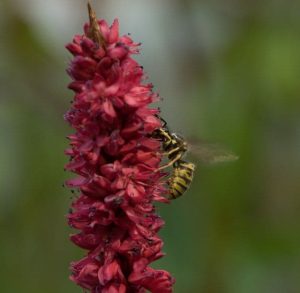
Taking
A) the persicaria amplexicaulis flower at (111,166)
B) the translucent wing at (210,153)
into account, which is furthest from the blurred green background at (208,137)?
the persicaria amplexicaulis flower at (111,166)

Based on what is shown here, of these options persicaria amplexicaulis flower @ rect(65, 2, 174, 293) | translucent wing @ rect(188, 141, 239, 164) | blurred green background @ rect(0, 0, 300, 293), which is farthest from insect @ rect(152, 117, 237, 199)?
blurred green background @ rect(0, 0, 300, 293)

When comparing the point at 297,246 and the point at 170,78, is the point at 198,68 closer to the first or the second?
the point at 170,78

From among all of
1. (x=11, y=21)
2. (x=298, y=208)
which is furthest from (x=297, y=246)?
(x=11, y=21)

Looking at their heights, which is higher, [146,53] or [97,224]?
[146,53]

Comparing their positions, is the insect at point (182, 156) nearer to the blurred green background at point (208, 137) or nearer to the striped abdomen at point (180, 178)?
the striped abdomen at point (180, 178)

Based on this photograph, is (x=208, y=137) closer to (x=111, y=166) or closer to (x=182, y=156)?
(x=182, y=156)

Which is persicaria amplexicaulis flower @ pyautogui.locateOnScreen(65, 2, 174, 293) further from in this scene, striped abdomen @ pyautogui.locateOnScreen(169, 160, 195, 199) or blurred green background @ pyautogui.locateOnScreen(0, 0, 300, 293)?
blurred green background @ pyautogui.locateOnScreen(0, 0, 300, 293)

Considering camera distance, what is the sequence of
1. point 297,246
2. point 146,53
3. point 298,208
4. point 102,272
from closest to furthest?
point 102,272, point 297,246, point 298,208, point 146,53
